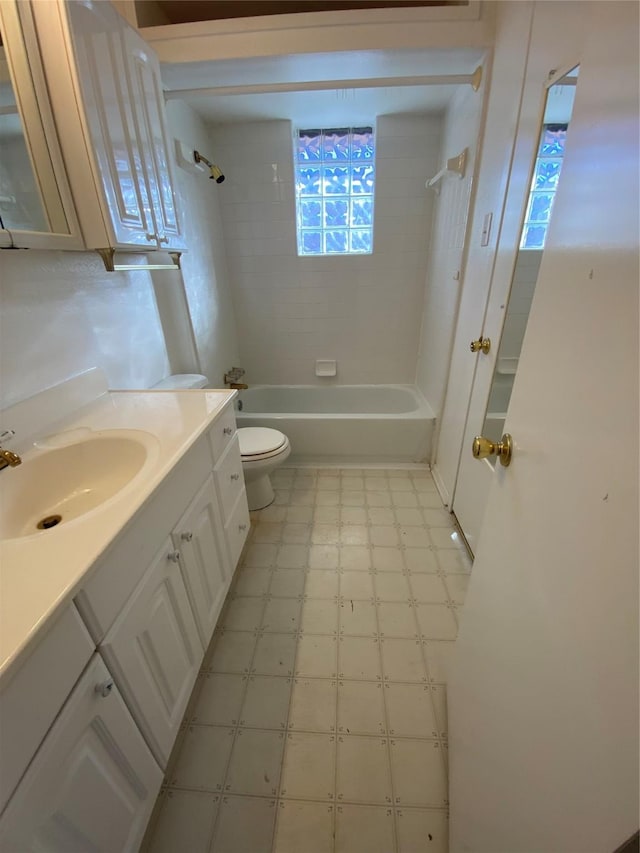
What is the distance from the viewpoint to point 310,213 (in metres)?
2.54

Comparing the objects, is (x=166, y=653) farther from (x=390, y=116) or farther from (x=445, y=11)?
(x=390, y=116)

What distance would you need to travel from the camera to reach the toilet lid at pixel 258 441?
1797 mm

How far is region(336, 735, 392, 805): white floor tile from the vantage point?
93 cm

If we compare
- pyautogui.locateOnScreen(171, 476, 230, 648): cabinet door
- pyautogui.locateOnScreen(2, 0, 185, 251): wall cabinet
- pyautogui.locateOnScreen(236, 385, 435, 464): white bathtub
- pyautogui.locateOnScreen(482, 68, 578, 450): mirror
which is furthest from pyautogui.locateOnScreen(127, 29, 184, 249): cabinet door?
pyautogui.locateOnScreen(482, 68, 578, 450): mirror

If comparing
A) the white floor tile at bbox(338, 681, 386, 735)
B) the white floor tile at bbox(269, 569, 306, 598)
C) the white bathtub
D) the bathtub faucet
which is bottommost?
the white floor tile at bbox(338, 681, 386, 735)

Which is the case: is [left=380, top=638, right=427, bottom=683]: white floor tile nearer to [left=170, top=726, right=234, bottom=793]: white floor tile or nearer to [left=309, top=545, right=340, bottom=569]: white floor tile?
[left=309, top=545, right=340, bottom=569]: white floor tile

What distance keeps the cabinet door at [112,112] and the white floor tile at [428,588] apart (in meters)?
1.74

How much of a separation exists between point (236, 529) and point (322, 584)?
1.55ft

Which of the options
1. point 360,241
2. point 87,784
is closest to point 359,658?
point 87,784

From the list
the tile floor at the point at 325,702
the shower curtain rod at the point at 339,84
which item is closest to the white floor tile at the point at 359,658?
the tile floor at the point at 325,702

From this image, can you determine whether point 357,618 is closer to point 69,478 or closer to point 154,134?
point 69,478

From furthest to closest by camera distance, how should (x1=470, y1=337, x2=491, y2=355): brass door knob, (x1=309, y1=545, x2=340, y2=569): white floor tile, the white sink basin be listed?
(x1=309, y1=545, x2=340, y2=569): white floor tile → (x1=470, y1=337, x2=491, y2=355): brass door knob → the white sink basin

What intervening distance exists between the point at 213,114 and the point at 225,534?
2.51 m

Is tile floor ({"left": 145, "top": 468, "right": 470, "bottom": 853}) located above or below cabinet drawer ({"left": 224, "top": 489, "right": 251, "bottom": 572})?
below
